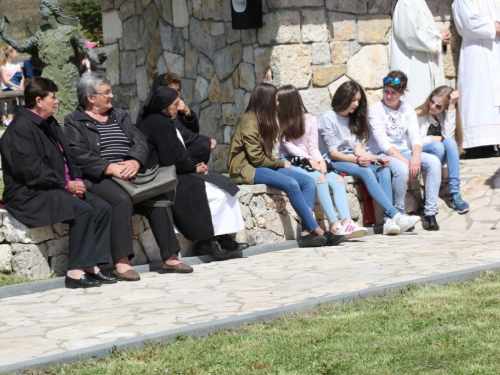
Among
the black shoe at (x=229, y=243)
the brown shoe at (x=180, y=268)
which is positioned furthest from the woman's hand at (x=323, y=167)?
the brown shoe at (x=180, y=268)

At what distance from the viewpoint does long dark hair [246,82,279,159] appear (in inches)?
360

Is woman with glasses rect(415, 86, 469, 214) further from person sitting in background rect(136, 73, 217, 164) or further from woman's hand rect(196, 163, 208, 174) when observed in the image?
woman's hand rect(196, 163, 208, 174)

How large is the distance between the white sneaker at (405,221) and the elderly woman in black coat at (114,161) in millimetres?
2391

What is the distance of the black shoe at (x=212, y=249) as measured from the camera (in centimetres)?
849

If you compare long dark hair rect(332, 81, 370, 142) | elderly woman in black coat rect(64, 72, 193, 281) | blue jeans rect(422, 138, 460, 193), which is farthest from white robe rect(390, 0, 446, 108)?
elderly woman in black coat rect(64, 72, 193, 281)

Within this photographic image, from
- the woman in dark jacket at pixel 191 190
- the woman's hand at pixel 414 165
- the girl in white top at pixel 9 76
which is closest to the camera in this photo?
the woman in dark jacket at pixel 191 190

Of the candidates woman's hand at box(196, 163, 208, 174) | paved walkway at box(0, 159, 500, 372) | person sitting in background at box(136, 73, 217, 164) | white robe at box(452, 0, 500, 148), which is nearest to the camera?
paved walkway at box(0, 159, 500, 372)

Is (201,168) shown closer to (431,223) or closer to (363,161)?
(363,161)

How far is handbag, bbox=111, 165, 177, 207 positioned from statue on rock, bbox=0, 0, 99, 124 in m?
5.00

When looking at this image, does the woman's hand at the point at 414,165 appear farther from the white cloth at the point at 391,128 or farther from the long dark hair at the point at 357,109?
the long dark hair at the point at 357,109

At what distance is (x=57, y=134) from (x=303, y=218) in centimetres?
235

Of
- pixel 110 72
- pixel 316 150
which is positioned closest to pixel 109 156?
pixel 316 150

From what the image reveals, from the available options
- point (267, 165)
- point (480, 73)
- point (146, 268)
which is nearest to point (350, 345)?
point (146, 268)

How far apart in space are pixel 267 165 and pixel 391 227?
4.07 feet
